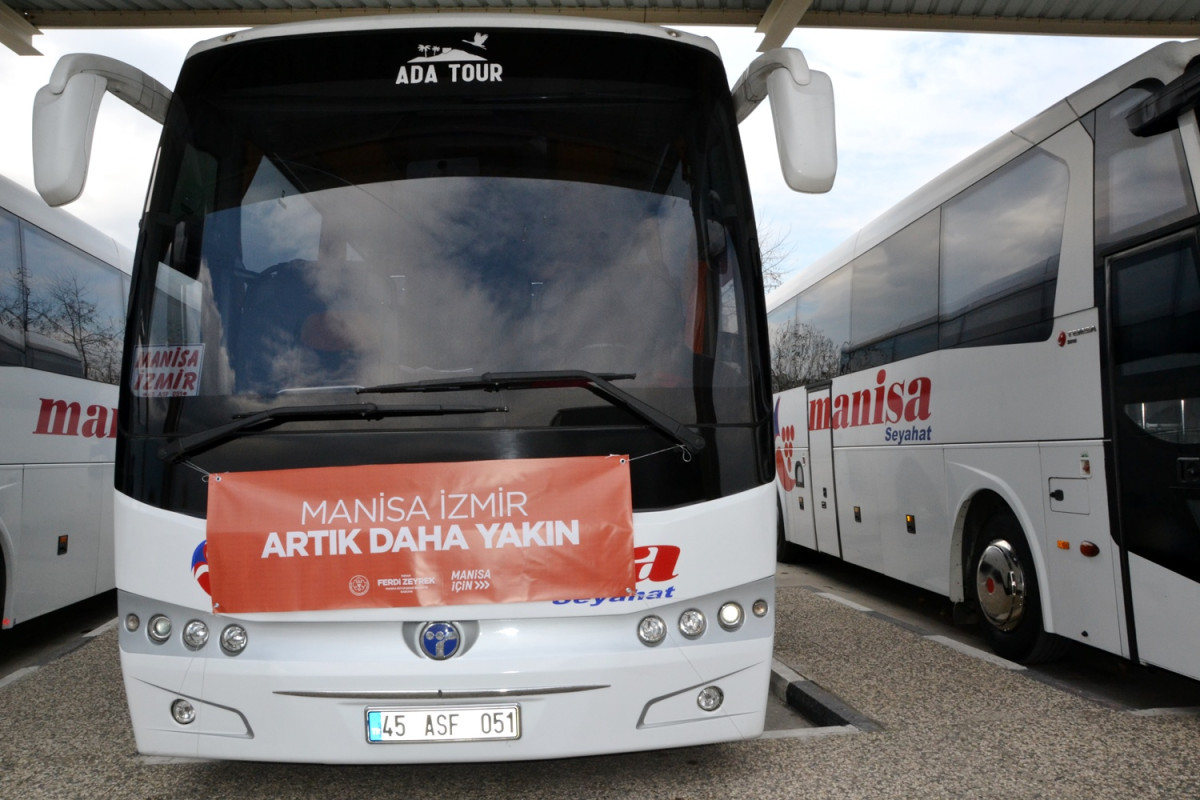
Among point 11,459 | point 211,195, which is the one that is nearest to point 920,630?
point 211,195

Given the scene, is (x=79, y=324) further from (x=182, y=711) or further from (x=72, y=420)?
(x=182, y=711)

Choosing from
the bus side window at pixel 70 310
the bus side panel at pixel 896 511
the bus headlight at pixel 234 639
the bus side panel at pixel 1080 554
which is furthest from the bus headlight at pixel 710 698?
the bus side window at pixel 70 310

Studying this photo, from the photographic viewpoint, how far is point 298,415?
3.74 m

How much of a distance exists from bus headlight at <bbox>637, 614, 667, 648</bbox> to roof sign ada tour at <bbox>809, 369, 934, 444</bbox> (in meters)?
4.37

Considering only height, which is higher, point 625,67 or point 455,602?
point 625,67

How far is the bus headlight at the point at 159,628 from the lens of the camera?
379 cm

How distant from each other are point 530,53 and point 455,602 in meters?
2.25

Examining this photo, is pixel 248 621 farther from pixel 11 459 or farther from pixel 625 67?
pixel 11 459

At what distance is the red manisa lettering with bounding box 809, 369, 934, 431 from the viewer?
775 cm

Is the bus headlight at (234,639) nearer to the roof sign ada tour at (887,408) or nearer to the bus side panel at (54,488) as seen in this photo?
Result: the bus side panel at (54,488)

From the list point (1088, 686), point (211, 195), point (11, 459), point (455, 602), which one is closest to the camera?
point (455, 602)

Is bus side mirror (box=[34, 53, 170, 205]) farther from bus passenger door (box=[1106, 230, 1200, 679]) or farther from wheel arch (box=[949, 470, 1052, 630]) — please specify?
wheel arch (box=[949, 470, 1052, 630])

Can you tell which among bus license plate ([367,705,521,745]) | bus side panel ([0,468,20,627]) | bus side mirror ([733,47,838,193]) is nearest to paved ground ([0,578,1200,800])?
bus license plate ([367,705,521,745])

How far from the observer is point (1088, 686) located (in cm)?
616
